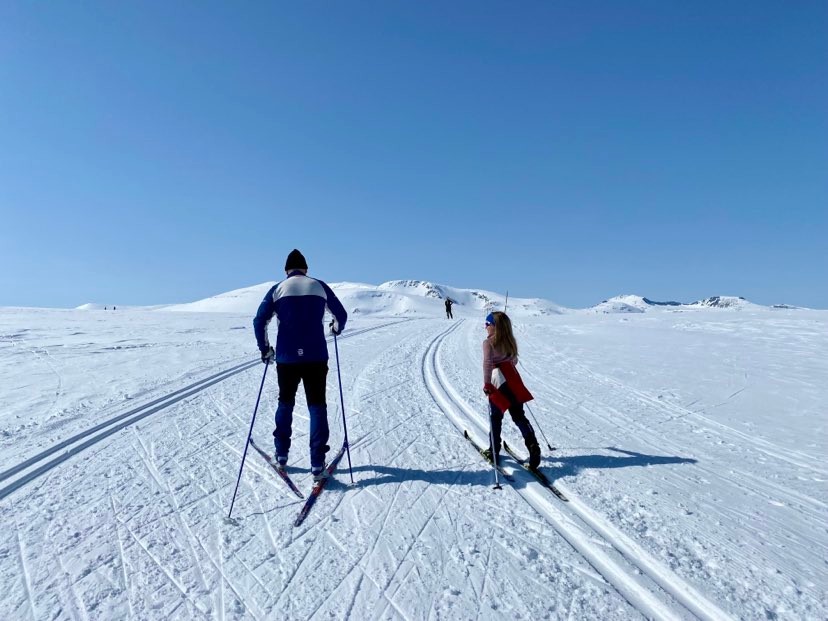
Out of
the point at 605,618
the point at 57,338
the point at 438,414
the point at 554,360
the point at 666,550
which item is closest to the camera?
the point at 605,618

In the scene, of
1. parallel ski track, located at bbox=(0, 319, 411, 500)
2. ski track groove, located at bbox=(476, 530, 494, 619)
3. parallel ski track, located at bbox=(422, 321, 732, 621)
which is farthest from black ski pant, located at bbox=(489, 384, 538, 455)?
parallel ski track, located at bbox=(0, 319, 411, 500)

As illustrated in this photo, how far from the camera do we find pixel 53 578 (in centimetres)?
287

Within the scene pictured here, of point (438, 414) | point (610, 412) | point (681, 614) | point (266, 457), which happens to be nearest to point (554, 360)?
point (610, 412)

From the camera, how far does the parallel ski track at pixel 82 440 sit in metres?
→ 4.49

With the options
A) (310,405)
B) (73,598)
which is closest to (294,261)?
(310,405)

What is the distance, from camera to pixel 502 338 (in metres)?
4.92

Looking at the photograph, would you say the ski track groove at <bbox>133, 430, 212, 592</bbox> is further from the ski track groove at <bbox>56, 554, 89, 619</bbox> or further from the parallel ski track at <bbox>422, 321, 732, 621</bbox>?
the parallel ski track at <bbox>422, 321, 732, 621</bbox>

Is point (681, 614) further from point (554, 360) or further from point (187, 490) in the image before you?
point (554, 360)

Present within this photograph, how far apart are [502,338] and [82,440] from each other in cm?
550

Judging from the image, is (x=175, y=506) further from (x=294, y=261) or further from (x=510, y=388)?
(x=510, y=388)

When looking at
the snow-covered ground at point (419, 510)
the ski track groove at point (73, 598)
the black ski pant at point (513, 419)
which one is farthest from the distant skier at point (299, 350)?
the ski track groove at point (73, 598)

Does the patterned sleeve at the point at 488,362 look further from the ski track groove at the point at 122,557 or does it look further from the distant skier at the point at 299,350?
the ski track groove at the point at 122,557

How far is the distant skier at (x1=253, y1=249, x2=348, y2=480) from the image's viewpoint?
454 centimetres

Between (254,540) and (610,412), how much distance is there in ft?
19.6
